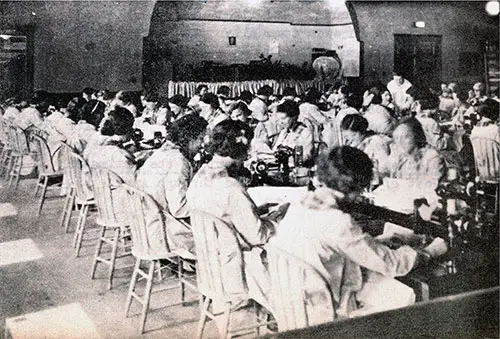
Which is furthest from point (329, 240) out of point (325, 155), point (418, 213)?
point (418, 213)

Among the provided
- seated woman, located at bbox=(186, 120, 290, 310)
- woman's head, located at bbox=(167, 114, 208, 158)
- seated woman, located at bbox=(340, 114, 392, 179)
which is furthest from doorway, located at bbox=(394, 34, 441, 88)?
seated woman, located at bbox=(186, 120, 290, 310)

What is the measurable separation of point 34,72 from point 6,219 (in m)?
2.02

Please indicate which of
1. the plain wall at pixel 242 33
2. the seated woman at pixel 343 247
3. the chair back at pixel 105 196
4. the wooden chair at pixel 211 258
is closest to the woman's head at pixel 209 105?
the chair back at pixel 105 196

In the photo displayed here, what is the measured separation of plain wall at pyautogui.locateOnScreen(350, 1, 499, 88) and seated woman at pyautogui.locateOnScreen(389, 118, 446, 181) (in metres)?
1.86

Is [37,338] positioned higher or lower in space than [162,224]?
lower

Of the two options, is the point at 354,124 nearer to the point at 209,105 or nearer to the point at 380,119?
the point at 380,119

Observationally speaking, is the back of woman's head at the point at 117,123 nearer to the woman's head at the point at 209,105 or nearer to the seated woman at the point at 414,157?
the seated woman at the point at 414,157

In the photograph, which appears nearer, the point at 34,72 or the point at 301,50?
the point at 34,72

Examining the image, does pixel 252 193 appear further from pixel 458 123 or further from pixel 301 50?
pixel 301 50

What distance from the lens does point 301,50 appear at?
10.0 m

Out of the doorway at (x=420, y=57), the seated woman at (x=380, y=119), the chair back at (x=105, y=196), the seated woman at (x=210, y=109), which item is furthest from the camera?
the doorway at (x=420, y=57)

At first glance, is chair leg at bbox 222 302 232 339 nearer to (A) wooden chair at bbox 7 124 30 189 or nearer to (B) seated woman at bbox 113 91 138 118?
(A) wooden chair at bbox 7 124 30 189

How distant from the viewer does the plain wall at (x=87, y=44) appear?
5.35 meters

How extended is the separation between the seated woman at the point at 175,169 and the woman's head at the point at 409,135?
1064 millimetres
